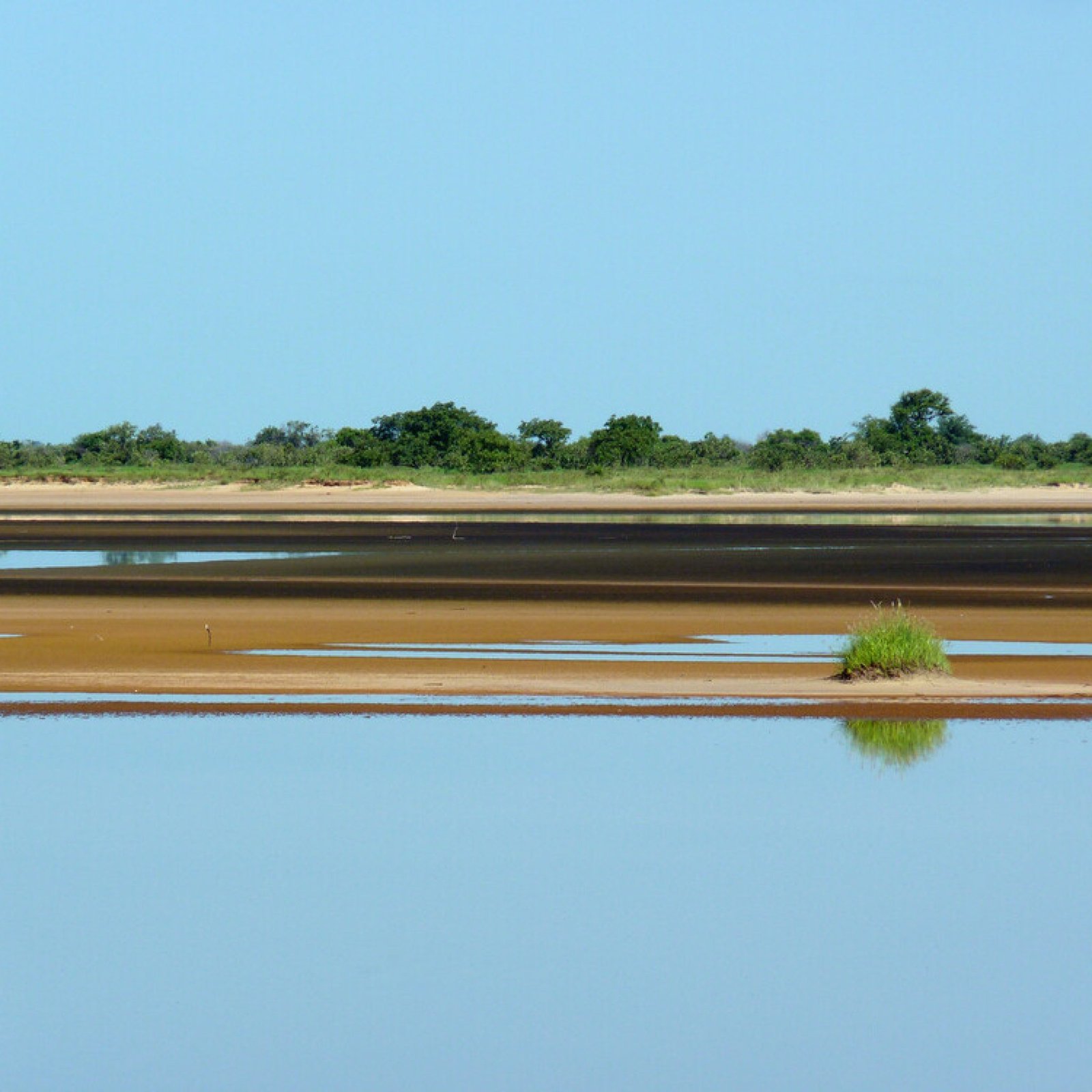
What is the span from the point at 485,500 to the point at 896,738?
201ft

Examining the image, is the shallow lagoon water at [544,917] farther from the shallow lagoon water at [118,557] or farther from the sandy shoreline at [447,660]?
the shallow lagoon water at [118,557]

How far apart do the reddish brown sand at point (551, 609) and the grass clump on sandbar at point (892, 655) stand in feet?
0.58

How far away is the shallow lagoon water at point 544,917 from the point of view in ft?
21.4

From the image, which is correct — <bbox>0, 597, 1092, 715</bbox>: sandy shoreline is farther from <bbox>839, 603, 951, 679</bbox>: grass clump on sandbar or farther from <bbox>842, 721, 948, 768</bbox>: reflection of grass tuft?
<bbox>842, 721, 948, 768</bbox>: reflection of grass tuft

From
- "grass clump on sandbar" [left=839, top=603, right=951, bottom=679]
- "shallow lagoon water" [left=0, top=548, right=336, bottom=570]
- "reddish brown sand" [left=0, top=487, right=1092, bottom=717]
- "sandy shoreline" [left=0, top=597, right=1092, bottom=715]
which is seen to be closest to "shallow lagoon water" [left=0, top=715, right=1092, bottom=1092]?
"sandy shoreline" [left=0, top=597, right=1092, bottom=715]

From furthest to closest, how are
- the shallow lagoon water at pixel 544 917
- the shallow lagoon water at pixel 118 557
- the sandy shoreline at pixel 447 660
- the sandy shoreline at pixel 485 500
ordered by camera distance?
1. the sandy shoreline at pixel 485 500
2. the shallow lagoon water at pixel 118 557
3. the sandy shoreline at pixel 447 660
4. the shallow lagoon water at pixel 544 917

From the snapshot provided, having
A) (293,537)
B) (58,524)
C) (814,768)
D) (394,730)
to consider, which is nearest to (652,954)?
(814,768)

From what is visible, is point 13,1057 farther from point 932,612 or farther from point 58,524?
point 58,524

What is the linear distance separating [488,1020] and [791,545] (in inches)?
1347

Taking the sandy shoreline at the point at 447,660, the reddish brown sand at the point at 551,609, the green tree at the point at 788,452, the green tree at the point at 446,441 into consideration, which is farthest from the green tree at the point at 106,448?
the sandy shoreline at the point at 447,660

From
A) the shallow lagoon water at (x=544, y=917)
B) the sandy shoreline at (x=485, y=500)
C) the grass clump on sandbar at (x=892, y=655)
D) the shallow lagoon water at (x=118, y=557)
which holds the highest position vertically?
the grass clump on sandbar at (x=892, y=655)

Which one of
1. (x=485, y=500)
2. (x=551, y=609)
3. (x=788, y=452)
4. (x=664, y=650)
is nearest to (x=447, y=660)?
(x=664, y=650)

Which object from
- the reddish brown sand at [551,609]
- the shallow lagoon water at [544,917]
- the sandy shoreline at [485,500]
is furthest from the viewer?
the sandy shoreline at [485,500]

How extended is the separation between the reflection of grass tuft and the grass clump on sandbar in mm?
1970
